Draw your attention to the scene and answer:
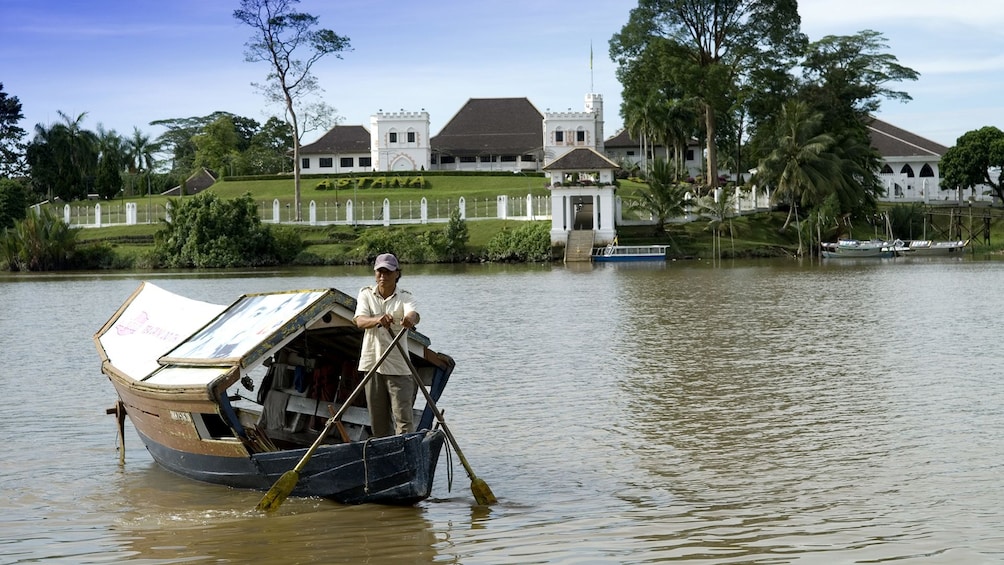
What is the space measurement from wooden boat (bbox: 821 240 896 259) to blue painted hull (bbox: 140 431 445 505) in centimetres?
5475

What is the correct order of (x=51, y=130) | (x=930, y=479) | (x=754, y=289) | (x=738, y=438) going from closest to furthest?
(x=930, y=479)
(x=738, y=438)
(x=754, y=289)
(x=51, y=130)

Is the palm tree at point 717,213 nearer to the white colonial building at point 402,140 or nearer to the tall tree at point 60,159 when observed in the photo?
the white colonial building at point 402,140

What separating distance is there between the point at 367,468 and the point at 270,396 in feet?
9.74

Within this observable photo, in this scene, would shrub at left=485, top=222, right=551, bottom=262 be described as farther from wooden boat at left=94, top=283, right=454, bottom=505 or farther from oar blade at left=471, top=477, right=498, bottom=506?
oar blade at left=471, top=477, right=498, bottom=506

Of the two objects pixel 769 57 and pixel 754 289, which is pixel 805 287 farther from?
pixel 769 57

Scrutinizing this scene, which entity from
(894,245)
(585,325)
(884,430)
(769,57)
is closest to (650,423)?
(884,430)

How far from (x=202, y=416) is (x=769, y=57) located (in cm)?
6178

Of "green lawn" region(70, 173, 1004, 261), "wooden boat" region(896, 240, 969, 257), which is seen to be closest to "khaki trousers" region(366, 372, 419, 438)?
"green lawn" region(70, 173, 1004, 261)

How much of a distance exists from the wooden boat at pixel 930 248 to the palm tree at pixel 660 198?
12.0 metres

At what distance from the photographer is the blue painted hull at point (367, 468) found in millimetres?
10180

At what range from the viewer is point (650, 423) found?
14633 millimetres

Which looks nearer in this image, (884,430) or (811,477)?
(811,477)

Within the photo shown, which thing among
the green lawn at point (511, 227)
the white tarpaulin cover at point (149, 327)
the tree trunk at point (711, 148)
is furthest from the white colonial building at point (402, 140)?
the white tarpaulin cover at point (149, 327)

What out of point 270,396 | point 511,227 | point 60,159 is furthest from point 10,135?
point 270,396
